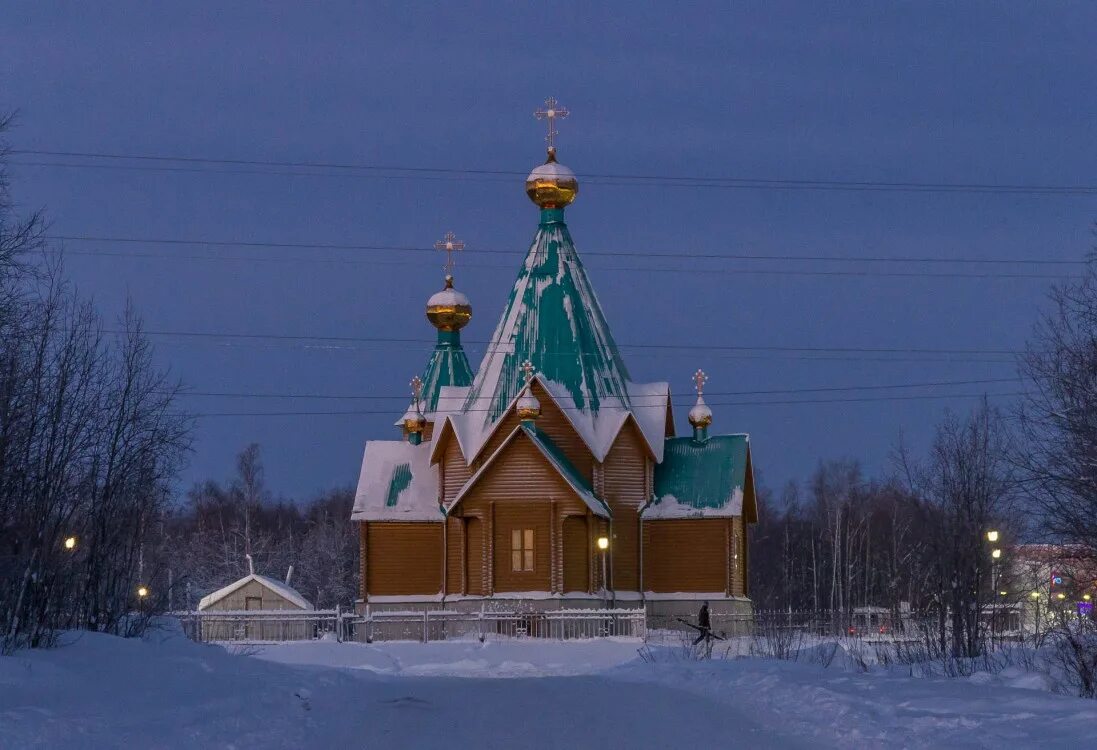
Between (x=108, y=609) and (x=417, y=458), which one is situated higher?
(x=417, y=458)

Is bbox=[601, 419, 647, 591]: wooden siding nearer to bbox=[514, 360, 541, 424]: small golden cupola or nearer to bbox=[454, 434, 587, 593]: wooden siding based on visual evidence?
bbox=[454, 434, 587, 593]: wooden siding

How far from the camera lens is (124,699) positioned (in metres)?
13.8

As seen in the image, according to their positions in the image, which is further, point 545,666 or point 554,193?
point 554,193

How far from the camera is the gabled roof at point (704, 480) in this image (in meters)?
40.8

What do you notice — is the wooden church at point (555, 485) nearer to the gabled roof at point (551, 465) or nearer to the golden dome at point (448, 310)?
the gabled roof at point (551, 465)

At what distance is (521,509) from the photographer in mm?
38969

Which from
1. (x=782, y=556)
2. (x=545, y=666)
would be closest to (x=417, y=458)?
(x=545, y=666)

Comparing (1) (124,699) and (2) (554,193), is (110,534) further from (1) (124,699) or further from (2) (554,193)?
(2) (554,193)

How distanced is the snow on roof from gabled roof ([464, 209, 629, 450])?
2.99m

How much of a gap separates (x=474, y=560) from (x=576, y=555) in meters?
2.65

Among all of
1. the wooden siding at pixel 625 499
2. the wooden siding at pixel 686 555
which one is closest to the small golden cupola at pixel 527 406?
the wooden siding at pixel 625 499

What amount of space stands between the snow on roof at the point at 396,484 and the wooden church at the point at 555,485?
5cm

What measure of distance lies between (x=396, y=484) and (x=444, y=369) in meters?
6.43

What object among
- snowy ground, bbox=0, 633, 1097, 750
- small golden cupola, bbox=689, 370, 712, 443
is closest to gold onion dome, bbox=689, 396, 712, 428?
small golden cupola, bbox=689, 370, 712, 443
